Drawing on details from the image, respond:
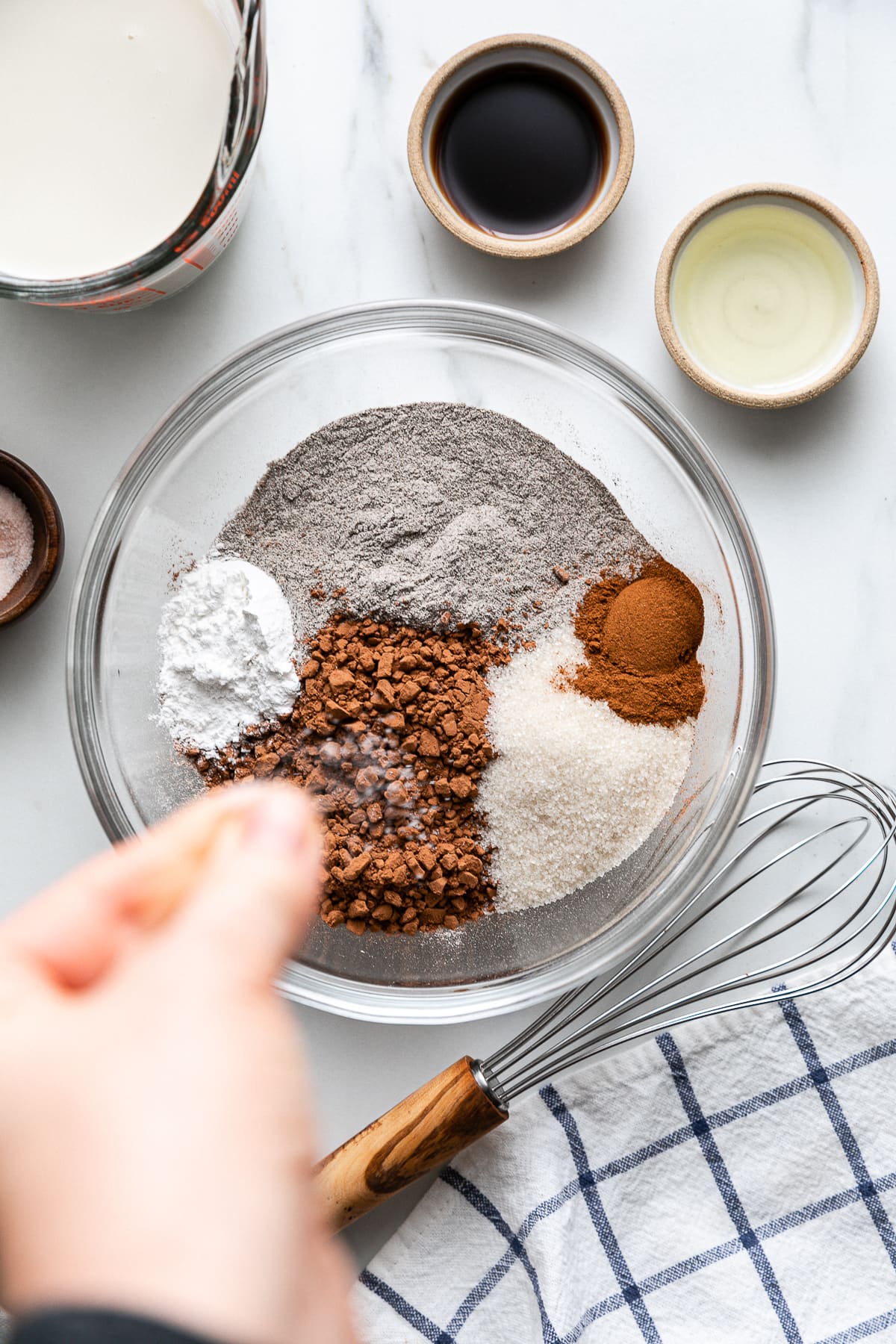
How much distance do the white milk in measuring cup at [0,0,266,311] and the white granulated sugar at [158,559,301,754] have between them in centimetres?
36

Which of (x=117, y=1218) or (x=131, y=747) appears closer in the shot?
(x=117, y=1218)

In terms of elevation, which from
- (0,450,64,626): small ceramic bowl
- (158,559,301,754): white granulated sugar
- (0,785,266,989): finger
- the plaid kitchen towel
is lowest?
the plaid kitchen towel

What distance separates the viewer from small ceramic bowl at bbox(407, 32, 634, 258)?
1.23 metres

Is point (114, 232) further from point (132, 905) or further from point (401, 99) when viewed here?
point (132, 905)

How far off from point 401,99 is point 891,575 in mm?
900

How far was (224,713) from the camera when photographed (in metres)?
1.21

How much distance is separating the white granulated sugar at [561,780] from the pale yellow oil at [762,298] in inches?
16.9

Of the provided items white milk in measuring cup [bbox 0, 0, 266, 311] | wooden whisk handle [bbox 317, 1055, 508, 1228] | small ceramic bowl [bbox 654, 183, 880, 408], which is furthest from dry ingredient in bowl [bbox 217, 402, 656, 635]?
wooden whisk handle [bbox 317, 1055, 508, 1228]

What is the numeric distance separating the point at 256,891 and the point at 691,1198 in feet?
3.37

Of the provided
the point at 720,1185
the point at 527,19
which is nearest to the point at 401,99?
the point at 527,19

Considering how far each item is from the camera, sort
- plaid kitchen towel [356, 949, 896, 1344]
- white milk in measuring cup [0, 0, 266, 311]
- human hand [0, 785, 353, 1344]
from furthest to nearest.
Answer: plaid kitchen towel [356, 949, 896, 1344], white milk in measuring cup [0, 0, 266, 311], human hand [0, 785, 353, 1344]

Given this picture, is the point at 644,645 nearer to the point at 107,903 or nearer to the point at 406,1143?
the point at 406,1143

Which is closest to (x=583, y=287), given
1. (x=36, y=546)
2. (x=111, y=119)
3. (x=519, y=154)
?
(x=519, y=154)

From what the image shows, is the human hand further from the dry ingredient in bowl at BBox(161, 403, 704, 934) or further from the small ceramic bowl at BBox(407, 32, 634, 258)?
the small ceramic bowl at BBox(407, 32, 634, 258)
